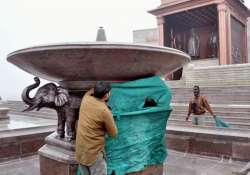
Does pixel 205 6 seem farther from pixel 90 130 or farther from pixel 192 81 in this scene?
pixel 90 130

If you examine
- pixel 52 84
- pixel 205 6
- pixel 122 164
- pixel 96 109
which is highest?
pixel 205 6

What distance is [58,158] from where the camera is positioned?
283 centimetres

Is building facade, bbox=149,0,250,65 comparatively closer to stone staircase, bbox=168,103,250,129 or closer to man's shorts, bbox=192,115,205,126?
stone staircase, bbox=168,103,250,129

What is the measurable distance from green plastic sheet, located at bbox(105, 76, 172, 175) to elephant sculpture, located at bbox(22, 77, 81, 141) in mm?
415

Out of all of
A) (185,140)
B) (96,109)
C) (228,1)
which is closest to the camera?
(96,109)

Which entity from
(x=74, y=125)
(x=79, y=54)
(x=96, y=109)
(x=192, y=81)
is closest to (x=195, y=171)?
(x=74, y=125)

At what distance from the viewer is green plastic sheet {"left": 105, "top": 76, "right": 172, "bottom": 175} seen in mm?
2729

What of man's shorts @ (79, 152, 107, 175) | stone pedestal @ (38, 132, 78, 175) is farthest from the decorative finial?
man's shorts @ (79, 152, 107, 175)

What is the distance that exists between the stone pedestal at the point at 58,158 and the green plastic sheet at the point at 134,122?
345mm

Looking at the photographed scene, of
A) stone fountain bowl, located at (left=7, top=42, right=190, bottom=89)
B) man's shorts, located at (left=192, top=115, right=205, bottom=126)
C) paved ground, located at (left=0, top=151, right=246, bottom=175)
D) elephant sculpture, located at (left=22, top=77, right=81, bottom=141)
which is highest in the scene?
stone fountain bowl, located at (left=7, top=42, right=190, bottom=89)

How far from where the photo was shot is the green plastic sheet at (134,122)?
8.95 feet

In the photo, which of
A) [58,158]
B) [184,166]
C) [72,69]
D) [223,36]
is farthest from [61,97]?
[223,36]

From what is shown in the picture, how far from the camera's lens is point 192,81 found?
17.0 metres

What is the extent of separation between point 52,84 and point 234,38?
19461mm
